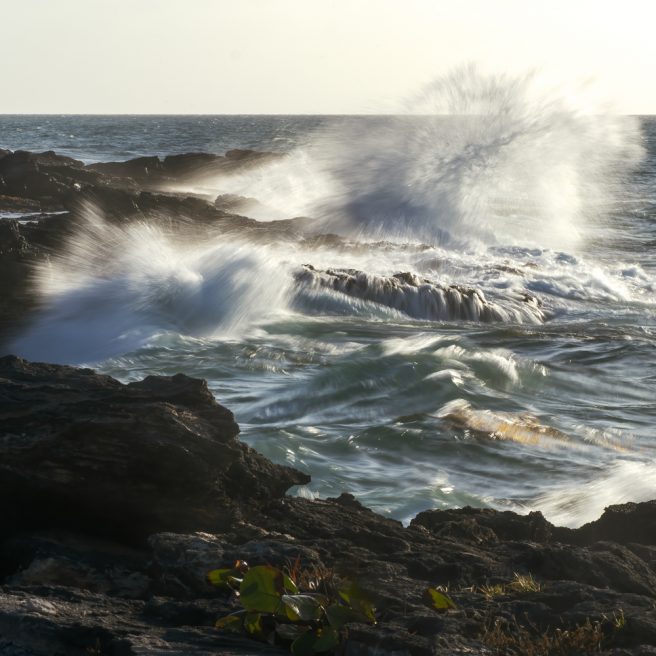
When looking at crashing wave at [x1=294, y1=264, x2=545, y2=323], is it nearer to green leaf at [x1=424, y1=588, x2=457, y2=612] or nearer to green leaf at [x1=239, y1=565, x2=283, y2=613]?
green leaf at [x1=424, y1=588, x2=457, y2=612]

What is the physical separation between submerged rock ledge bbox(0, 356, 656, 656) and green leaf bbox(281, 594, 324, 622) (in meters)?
0.12

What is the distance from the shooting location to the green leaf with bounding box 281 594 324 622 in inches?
130

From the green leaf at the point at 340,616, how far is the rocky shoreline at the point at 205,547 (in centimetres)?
4

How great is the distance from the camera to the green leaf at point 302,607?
130 inches

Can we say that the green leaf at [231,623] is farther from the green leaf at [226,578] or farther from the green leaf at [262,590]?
the green leaf at [226,578]

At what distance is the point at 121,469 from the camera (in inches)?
185

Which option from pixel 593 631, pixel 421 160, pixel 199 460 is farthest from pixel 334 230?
pixel 593 631

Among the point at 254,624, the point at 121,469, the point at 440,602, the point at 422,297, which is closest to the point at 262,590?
the point at 254,624


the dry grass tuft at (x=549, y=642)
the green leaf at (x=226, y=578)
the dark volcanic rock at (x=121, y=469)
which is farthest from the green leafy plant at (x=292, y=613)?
the dark volcanic rock at (x=121, y=469)

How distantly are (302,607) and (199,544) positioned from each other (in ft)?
2.72

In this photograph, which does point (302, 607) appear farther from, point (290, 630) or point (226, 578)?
point (226, 578)

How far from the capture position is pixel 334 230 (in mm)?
23172

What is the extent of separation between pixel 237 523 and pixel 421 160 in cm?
2204

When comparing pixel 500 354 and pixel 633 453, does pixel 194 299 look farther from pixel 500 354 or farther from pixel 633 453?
pixel 633 453
